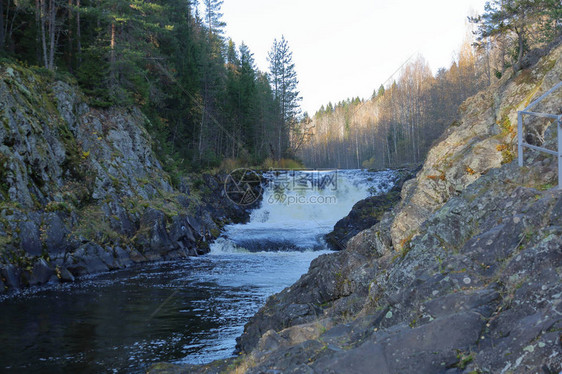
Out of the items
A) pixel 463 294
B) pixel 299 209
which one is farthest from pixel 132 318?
pixel 299 209

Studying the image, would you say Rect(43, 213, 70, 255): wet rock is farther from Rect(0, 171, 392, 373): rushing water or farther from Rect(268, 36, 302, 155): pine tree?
Rect(268, 36, 302, 155): pine tree

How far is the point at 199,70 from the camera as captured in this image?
127 feet

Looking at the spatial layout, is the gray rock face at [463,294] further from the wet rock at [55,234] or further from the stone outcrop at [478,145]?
the wet rock at [55,234]

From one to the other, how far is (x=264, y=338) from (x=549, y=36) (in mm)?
16705

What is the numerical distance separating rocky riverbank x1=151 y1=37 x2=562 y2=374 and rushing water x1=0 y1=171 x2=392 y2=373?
1.56m

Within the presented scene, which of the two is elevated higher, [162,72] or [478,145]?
[162,72]

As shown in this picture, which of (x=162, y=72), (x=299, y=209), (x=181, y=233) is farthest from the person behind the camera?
(x=162, y=72)

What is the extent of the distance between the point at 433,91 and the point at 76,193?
47.4 metres

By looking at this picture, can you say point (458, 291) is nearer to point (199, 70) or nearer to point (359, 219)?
point (359, 219)

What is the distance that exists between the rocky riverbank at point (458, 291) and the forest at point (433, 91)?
4.81 meters

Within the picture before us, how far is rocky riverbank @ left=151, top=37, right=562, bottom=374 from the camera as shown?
3.70 m

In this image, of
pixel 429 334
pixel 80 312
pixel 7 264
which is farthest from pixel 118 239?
pixel 429 334

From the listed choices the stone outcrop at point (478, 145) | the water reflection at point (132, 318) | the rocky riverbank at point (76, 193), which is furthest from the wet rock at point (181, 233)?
the stone outcrop at point (478, 145)

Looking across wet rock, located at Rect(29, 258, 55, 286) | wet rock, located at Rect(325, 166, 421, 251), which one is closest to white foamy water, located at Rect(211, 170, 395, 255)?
wet rock, located at Rect(325, 166, 421, 251)
